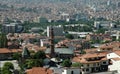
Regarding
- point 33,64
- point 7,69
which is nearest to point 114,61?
point 33,64

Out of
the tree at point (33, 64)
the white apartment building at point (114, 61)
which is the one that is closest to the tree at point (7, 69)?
the tree at point (33, 64)

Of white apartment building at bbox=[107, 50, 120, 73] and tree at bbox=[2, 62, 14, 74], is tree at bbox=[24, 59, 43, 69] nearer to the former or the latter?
tree at bbox=[2, 62, 14, 74]

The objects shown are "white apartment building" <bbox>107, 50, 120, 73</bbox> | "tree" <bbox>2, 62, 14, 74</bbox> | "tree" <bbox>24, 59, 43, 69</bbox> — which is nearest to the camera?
"white apartment building" <bbox>107, 50, 120, 73</bbox>

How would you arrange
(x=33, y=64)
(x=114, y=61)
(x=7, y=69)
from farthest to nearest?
(x=33, y=64) → (x=7, y=69) → (x=114, y=61)

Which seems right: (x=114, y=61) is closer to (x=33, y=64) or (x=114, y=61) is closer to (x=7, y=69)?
(x=33, y=64)

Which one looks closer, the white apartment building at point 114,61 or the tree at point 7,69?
the white apartment building at point 114,61

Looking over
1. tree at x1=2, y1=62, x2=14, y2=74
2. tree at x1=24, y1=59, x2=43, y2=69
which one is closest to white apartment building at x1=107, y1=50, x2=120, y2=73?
tree at x1=24, y1=59, x2=43, y2=69

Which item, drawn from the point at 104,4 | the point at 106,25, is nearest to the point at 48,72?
the point at 106,25

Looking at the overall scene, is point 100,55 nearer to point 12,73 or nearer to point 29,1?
point 12,73

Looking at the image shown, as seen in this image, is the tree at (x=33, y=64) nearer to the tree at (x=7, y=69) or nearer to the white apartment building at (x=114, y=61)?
the tree at (x=7, y=69)

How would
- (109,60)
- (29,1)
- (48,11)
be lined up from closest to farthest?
(109,60)
(48,11)
(29,1)

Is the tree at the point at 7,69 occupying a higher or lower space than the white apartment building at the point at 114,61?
lower
